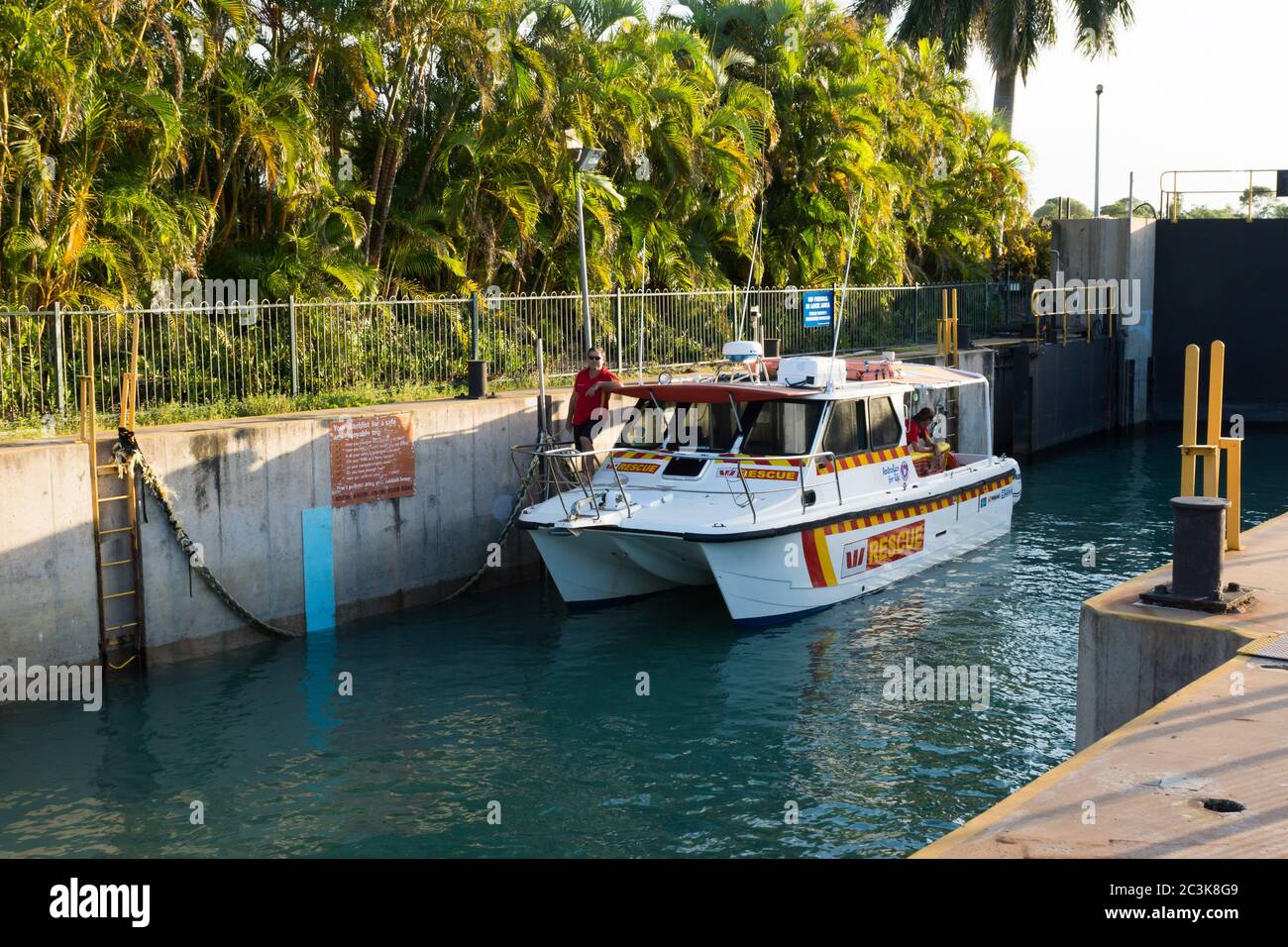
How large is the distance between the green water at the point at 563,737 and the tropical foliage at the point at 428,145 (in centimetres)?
592

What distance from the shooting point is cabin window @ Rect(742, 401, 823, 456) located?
16109 mm

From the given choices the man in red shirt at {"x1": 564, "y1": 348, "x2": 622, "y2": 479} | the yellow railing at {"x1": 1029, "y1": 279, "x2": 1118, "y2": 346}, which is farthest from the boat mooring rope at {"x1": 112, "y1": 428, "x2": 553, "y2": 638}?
the yellow railing at {"x1": 1029, "y1": 279, "x2": 1118, "y2": 346}

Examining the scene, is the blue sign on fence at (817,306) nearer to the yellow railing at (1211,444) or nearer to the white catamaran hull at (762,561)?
the white catamaran hull at (762,561)

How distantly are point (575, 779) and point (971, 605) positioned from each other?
724 centimetres

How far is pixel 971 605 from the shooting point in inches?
649

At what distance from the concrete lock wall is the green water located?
49cm

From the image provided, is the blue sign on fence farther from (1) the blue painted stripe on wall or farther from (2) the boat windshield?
(1) the blue painted stripe on wall
